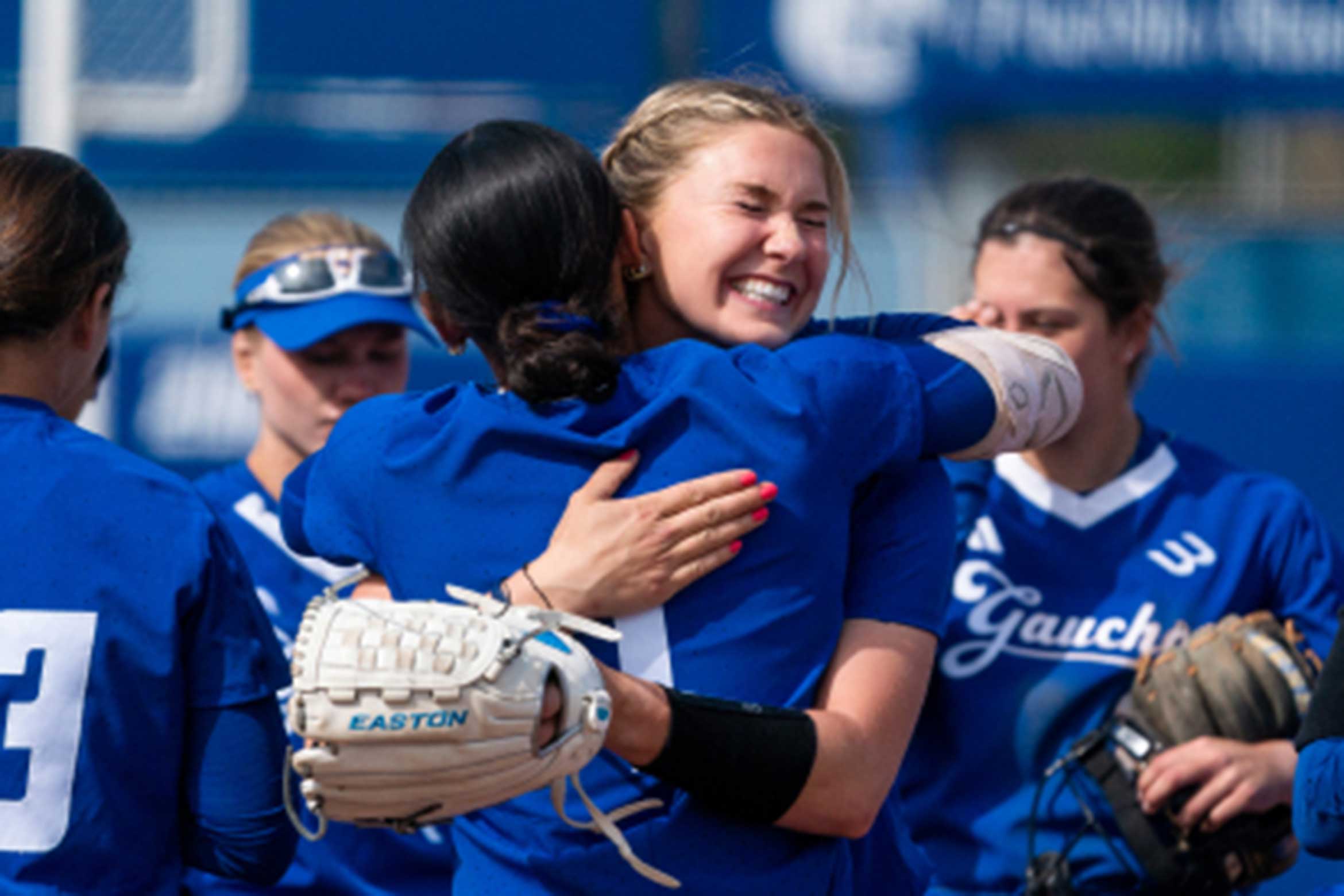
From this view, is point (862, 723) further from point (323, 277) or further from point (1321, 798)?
point (323, 277)

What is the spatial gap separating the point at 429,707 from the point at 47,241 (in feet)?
2.71

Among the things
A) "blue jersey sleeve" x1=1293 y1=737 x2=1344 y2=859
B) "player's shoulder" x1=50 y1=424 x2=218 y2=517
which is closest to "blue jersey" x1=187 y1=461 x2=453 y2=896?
"player's shoulder" x1=50 y1=424 x2=218 y2=517

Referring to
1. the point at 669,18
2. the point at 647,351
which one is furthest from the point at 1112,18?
the point at 647,351

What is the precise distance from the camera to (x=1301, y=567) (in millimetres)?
2754

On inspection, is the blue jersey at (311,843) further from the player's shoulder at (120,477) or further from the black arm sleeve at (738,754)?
the black arm sleeve at (738,754)

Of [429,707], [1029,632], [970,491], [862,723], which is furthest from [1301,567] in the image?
[429,707]

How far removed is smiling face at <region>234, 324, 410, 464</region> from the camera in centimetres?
318

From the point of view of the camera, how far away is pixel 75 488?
1846 mm

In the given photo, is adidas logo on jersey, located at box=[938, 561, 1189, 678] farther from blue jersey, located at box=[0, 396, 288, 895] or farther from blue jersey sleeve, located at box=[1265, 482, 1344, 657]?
blue jersey, located at box=[0, 396, 288, 895]

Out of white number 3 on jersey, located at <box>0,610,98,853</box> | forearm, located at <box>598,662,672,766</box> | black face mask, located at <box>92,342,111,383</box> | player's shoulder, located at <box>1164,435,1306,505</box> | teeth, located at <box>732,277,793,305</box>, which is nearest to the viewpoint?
forearm, located at <box>598,662,672,766</box>

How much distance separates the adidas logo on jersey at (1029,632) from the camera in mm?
2732

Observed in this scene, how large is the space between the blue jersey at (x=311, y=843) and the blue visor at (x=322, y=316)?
33 centimetres

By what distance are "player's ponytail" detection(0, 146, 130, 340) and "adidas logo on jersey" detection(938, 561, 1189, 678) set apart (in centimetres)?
152

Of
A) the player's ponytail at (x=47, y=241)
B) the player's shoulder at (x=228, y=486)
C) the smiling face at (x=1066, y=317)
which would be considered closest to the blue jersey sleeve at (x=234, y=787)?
the player's ponytail at (x=47, y=241)
